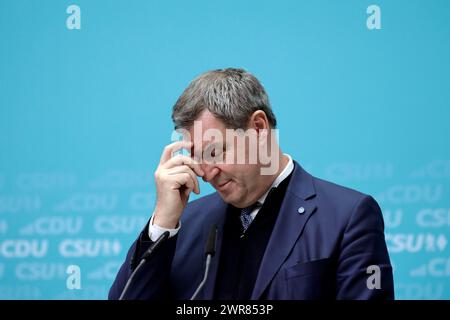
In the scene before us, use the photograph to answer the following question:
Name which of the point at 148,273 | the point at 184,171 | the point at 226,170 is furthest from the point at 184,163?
the point at 148,273

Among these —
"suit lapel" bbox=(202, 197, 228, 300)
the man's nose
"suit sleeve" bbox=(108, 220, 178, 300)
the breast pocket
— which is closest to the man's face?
the man's nose

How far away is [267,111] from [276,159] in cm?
17

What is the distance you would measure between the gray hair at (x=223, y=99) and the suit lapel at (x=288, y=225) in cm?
29

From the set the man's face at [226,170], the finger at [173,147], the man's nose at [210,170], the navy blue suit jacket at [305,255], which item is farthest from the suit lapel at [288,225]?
the finger at [173,147]

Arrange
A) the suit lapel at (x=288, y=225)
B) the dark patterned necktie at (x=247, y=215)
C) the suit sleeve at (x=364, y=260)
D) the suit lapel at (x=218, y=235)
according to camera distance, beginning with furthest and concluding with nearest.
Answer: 1. the dark patterned necktie at (x=247, y=215)
2. the suit lapel at (x=218, y=235)
3. the suit lapel at (x=288, y=225)
4. the suit sleeve at (x=364, y=260)

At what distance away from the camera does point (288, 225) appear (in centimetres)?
213

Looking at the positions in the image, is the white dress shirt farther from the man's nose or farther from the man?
the man's nose

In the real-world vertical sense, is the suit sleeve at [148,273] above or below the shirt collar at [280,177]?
below

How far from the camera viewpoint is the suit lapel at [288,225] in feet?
6.66

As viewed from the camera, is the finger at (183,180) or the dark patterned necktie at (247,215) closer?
the finger at (183,180)

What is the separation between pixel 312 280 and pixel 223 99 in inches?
25.1

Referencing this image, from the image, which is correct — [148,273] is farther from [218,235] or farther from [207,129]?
[207,129]

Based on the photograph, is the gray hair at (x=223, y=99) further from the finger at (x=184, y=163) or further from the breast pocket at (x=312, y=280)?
the breast pocket at (x=312, y=280)
